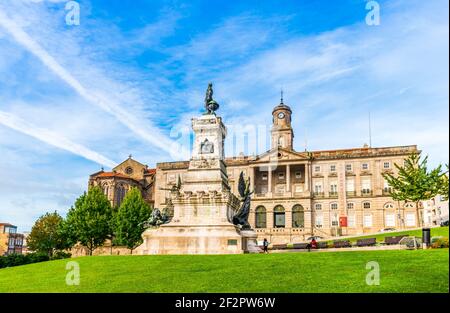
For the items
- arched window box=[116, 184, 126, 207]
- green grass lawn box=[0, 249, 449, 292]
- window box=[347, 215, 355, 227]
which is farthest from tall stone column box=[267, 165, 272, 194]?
green grass lawn box=[0, 249, 449, 292]

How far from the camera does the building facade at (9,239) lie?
105 metres

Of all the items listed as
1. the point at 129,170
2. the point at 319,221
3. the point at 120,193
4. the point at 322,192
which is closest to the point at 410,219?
Answer: the point at 319,221

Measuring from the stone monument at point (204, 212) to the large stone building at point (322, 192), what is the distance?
42475 millimetres

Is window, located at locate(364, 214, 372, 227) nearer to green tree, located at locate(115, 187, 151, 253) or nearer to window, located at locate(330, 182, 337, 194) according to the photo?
window, located at locate(330, 182, 337, 194)

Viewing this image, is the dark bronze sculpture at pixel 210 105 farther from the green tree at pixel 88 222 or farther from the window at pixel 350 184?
the window at pixel 350 184

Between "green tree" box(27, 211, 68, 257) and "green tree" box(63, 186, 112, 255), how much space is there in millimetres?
4421

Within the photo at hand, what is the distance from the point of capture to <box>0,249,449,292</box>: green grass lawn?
1402 centimetres

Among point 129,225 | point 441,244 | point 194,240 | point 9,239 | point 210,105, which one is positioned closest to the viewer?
point 441,244

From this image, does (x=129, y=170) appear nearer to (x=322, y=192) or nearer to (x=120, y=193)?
(x=120, y=193)

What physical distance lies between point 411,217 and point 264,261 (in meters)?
62.8

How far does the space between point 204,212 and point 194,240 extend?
2018 millimetres

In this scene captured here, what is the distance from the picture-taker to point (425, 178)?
43281 mm

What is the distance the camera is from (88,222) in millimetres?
55281
